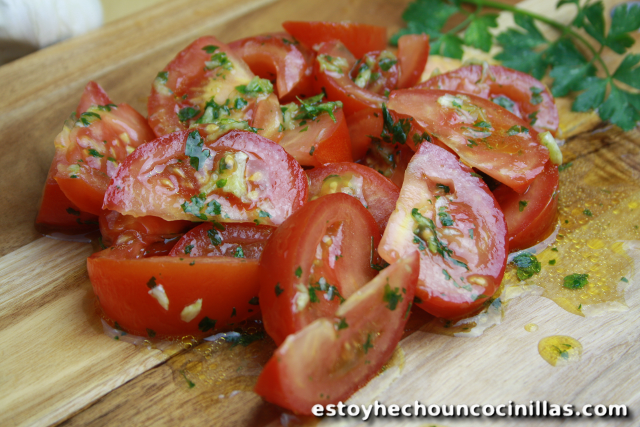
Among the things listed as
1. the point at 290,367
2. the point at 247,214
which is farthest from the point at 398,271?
the point at 247,214

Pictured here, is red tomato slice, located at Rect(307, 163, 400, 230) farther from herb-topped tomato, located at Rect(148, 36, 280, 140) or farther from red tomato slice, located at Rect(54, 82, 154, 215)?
red tomato slice, located at Rect(54, 82, 154, 215)

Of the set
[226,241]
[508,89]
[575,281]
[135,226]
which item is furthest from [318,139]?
[575,281]

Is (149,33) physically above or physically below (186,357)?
above

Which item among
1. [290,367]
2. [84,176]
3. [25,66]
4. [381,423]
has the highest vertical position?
[25,66]

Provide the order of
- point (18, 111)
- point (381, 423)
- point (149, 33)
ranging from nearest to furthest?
point (381, 423)
point (18, 111)
point (149, 33)

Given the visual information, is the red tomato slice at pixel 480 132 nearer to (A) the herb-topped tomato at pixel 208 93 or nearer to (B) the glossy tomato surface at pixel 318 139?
(B) the glossy tomato surface at pixel 318 139

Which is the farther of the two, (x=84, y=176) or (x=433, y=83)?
(x=433, y=83)

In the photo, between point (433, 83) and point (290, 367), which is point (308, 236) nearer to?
point (290, 367)
